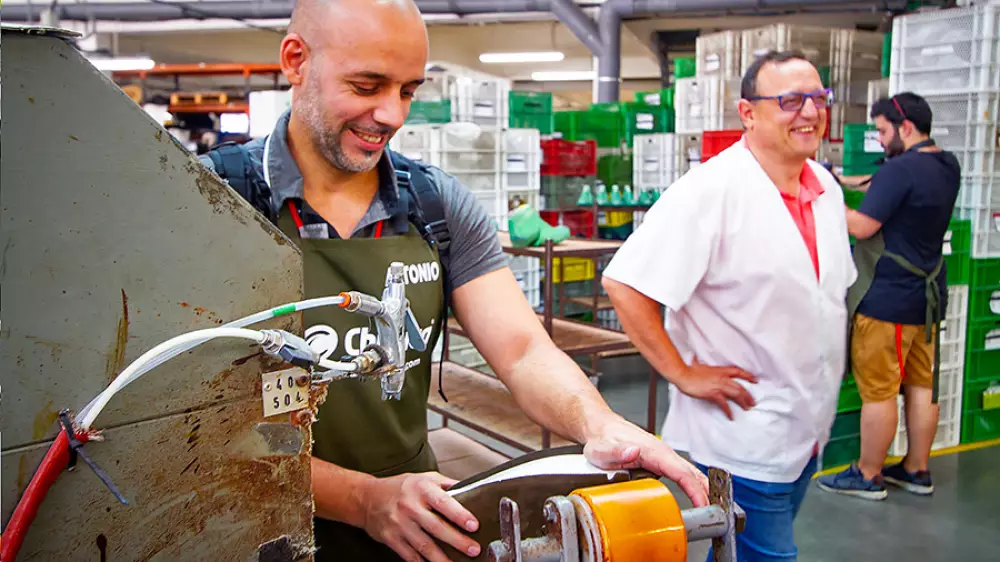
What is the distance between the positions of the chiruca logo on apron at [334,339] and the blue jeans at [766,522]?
1.12m

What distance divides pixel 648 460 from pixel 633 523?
0.31 m

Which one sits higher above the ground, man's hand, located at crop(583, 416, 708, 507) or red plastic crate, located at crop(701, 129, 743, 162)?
red plastic crate, located at crop(701, 129, 743, 162)

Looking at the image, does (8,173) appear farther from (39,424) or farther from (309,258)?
(309,258)

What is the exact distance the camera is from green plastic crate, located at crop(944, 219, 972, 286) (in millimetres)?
4137

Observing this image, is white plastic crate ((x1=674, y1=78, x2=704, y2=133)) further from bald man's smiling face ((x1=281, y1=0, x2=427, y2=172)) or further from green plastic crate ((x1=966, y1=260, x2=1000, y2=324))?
bald man's smiling face ((x1=281, y1=0, x2=427, y2=172))

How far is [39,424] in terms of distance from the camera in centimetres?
70

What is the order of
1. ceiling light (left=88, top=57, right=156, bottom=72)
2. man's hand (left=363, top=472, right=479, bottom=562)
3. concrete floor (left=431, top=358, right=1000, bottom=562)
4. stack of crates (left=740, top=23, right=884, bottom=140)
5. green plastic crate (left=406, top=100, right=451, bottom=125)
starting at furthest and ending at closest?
1. ceiling light (left=88, top=57, right=156, bottom=72)
2. stack of crates (left=740, top=23, right=884, bottom=140)
3. green plastic crate (left=406, top=100, right=451, bottom=125)
4. concrete floor (left=431, top=358, right=1000, bottom=562)
5. man's hand (left=363, top=472, right=479, bottom=562)

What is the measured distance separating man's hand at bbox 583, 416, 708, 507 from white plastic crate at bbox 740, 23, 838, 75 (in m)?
6.06

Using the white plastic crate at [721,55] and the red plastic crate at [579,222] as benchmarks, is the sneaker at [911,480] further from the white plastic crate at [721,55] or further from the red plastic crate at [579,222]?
the red plastic crate at [579,222]

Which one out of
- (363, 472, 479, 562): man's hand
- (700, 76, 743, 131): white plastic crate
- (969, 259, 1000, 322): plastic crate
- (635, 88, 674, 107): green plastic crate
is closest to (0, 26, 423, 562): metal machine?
(363, 472, 479, 562): man's hand

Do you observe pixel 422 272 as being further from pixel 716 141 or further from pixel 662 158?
pixel 662 158

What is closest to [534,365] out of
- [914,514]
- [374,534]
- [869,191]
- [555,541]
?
[374,534]

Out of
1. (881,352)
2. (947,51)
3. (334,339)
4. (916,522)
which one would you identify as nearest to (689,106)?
(947,51)

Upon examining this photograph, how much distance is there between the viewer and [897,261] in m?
3.54
